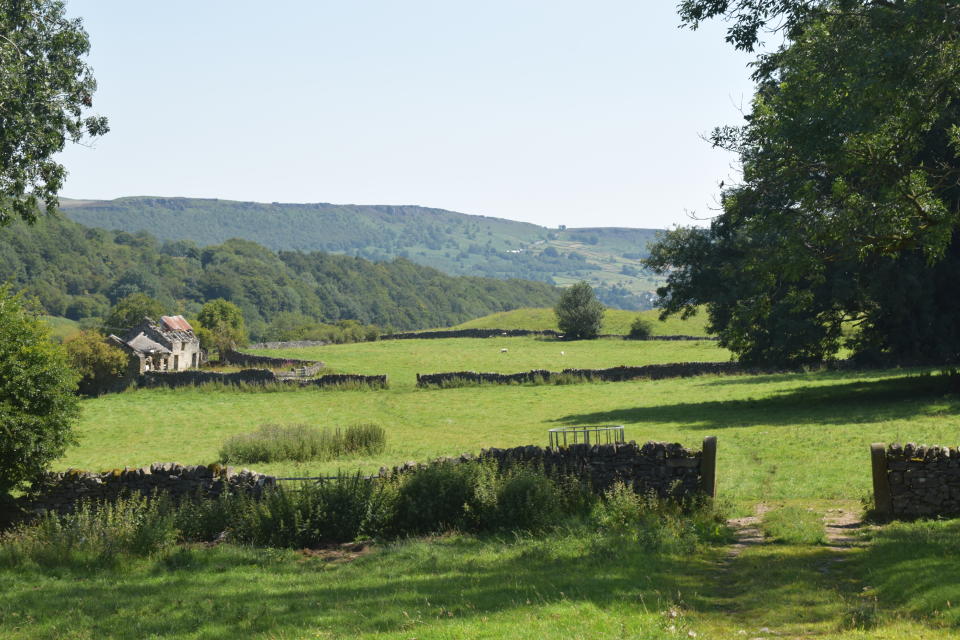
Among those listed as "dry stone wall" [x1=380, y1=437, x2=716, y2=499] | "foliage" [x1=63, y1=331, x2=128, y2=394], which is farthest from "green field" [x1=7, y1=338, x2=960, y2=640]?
"foliage" [x1=63, y1=331, x2=128, y2=394]

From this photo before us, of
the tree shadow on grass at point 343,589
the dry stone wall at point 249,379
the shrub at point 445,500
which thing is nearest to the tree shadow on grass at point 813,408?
the shrub at point 445,500

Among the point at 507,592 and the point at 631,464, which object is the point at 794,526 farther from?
the point at 507,592

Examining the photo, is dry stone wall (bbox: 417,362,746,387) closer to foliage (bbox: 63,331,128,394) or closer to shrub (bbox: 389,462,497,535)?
foliage (bbox: 63,331,128,394)

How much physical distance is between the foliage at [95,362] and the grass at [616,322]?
38937 millimetres

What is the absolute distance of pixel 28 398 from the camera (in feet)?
65.6

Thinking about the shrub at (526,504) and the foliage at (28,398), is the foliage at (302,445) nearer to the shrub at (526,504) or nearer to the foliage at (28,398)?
the foliage at (28,398)

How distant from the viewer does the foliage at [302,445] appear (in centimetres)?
2725

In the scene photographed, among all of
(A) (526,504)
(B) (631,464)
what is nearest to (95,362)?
(A) (526,504)

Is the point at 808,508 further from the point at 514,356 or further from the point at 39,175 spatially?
the point at 514,356

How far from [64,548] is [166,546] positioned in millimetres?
1607

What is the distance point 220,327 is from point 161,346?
20.5 meters

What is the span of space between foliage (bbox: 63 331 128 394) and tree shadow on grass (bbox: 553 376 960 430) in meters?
32.0

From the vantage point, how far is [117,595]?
496 inches

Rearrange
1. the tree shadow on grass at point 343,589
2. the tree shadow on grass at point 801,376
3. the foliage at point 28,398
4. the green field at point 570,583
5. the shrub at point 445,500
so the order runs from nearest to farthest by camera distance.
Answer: the green field at point 570,583, the tree shadow on grass at point 343,589, the shrub at point 445,500, the foliage at point 28,398, the tree shadow on grass at point 801,376
